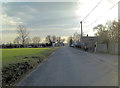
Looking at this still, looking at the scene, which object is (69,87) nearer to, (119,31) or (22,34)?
(119,31)

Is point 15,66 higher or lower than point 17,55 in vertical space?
higher

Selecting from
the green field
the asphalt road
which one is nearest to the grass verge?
the green field

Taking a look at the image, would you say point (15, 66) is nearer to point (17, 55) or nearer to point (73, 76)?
point (73, 76)

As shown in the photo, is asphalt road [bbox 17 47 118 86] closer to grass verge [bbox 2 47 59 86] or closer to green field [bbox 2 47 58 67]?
grass verge [bbox 2 47 59 86]

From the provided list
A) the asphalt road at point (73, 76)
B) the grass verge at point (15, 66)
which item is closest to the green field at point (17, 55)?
the grass verge at point (15, 66)

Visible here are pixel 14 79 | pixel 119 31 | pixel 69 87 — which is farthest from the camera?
pixel 119 31

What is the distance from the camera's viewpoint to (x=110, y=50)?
21188 millimetres

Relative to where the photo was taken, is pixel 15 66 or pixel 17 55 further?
pixel 17 55

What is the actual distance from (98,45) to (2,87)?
2384 centimetres

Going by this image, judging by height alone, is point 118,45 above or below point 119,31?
below

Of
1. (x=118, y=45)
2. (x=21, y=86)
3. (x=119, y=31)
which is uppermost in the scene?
(x=119, y=31)

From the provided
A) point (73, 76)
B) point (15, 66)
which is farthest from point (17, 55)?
point (73, 76)

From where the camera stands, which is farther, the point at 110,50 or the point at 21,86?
the point at 110,50

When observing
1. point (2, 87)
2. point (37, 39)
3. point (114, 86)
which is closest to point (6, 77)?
point (2, 87)
